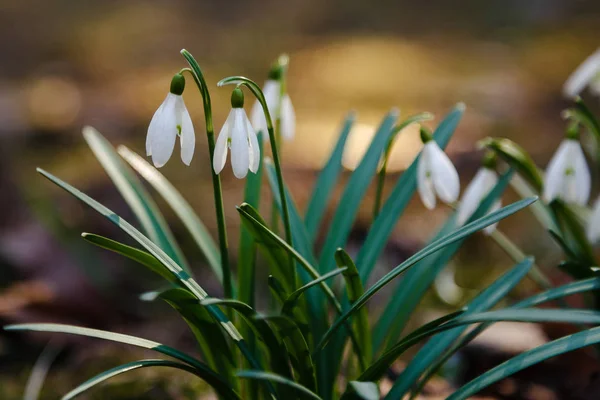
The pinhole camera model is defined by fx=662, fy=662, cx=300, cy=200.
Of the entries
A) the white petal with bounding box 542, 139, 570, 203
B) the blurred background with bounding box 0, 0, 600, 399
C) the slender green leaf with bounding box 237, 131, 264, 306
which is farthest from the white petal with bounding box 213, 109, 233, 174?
the blurred background with bounding box 0, 0, 600, 399

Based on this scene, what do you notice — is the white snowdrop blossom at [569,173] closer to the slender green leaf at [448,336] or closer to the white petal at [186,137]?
the slender green leaf at [448,336]

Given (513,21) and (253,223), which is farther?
(513,21)

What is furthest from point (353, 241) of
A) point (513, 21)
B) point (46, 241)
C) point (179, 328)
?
point (513, 21)

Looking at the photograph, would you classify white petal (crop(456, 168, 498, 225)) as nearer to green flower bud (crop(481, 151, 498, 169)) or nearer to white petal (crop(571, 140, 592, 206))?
green flower bud (crop(481, 151, 498, 169))

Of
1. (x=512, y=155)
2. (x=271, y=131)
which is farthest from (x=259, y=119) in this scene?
(x=512, y=155)

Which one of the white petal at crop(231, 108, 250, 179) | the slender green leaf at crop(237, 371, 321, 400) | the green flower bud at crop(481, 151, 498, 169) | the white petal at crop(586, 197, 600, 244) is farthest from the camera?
the green flower bud at crop(481, 151, 498, 169)

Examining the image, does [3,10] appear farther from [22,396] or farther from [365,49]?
[22,396]
